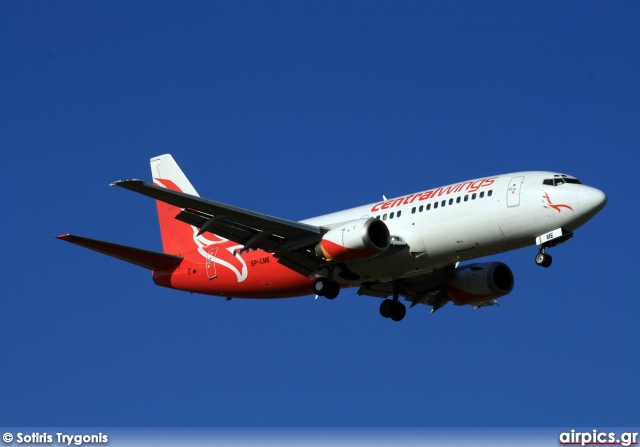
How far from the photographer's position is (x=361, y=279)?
149 ft

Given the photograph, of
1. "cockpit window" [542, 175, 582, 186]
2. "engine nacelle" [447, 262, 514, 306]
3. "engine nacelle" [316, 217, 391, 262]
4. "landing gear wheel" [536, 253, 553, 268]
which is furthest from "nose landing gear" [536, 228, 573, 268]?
"engine nacelle" [447, 262, 514, 306]

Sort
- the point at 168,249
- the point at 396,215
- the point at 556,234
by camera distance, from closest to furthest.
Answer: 1. the point at 556,234
2. the point at 396,215
3. the point at 168,249

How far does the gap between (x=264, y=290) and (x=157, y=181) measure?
10145 mm

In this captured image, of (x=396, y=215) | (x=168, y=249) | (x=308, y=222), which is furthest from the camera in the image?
(x=168, y=249)

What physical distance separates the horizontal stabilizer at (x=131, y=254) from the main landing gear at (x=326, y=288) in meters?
7.48

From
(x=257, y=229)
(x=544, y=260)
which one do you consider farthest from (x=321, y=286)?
(x=544, y=260)

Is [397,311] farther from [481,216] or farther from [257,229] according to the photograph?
[481,216]

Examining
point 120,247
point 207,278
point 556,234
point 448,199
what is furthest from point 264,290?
point 556,234

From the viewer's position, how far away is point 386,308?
48.3 metres

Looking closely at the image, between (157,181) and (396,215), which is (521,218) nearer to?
(396,215)

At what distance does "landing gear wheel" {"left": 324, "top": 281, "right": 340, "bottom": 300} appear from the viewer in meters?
44.9

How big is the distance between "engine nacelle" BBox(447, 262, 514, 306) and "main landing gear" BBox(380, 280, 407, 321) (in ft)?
7.25

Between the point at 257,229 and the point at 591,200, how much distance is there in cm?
1234

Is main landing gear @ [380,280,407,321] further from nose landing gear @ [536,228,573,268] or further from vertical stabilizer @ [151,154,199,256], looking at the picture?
vertical stabilizer @ [151,154,199,256]
